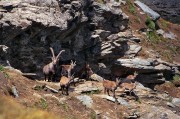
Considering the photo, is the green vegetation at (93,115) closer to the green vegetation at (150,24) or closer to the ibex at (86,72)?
the ibex at (86,72)

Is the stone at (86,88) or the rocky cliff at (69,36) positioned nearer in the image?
the stone at (86,88)

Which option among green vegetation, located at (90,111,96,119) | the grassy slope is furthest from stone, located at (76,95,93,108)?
the grassy slope

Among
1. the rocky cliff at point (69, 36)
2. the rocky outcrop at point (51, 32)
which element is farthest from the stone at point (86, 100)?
the rocky outcrop at point (51, 32)

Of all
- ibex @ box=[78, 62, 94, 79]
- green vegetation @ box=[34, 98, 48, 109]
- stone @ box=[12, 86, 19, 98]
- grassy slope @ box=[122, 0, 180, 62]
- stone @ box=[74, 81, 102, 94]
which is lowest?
grassy slope @ box=[122, 0, 180, 62]

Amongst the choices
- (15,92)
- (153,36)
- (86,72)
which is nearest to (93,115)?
(15,92)

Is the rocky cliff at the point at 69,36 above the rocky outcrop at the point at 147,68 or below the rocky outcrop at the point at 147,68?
above

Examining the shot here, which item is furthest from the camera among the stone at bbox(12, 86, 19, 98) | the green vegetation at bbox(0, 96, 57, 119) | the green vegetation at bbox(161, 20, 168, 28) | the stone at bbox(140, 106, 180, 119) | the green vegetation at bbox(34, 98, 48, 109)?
the green vegetation at bbox(161, 20, 168, 28)

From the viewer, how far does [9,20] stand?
22328 mm

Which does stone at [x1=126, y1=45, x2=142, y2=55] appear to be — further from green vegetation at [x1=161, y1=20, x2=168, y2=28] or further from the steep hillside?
green vegetation at [x1=161, y1=20, x2=168, y2=28]

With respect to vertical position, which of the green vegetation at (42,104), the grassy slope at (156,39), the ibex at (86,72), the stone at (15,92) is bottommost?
the grassy slope at (156,39)

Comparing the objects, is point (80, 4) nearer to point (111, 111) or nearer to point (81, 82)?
point (81, 82)

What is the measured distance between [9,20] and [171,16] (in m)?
37.8

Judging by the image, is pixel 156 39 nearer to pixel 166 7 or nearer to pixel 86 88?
pixel 166 7

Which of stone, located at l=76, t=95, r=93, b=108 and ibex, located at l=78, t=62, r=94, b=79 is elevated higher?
stone, located at l=76, t=95, r=93, b=108
